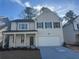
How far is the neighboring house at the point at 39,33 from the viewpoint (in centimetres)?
2597

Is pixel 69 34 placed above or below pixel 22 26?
below

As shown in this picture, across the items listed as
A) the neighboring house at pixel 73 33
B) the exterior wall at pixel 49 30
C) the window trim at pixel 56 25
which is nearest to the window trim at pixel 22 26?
the exterior wall at pixel 49 30

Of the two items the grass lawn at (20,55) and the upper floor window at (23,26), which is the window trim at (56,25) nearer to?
the upper floor window at (23,26)

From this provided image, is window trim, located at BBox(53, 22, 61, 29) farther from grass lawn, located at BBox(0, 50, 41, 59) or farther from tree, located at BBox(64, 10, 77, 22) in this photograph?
grass lawn, located at BBox(0, 50, 41, 59)

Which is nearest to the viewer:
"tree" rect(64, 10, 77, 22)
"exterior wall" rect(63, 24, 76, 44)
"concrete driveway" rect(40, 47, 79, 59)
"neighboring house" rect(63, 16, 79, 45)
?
"concrete driveway" rect(40, 47, 79, 59)

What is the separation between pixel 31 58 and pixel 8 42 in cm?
1460

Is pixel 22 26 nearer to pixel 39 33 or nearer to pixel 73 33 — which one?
pixel 39 33

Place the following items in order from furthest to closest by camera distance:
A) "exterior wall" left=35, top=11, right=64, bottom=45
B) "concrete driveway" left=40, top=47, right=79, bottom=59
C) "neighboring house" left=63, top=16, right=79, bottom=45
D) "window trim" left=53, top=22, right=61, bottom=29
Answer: "neighboring house" left=63, top=16, right=79, bottom=45 → "window trim" left=53, top=22, right=61, bottom=29 → "exterior wall" left=35, top=11, right=64, bottom=45 → "concrete driveway" left=40, top=47, right=79, bottom=59

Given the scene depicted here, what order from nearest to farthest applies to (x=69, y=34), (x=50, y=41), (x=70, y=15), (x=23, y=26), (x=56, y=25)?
(x=50, y=41)
(x=56, y=25)
(x=23, y=26)
(x=69, y=34)
(x=70, y=15)

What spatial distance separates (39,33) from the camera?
26.2 metres

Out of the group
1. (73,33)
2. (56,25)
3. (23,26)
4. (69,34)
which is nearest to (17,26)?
(23,26)

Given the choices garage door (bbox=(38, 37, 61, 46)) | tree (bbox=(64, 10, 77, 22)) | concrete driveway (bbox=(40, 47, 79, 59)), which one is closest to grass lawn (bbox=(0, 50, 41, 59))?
concrete driveway (bbox=(40, 47, 79, 59))

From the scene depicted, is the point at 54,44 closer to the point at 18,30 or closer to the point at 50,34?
the point at 50,34

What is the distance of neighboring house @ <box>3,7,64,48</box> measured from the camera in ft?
85.2
